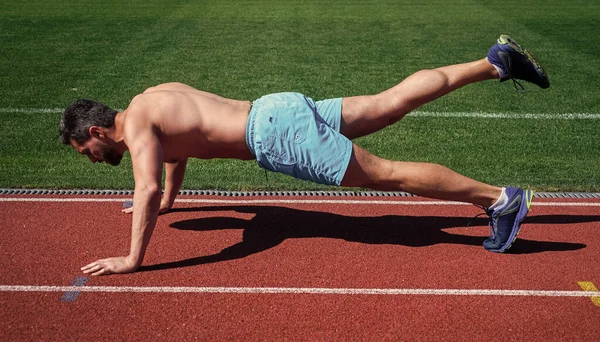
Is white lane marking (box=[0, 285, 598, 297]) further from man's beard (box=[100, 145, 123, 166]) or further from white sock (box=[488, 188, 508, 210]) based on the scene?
man's beard (box=[100, 145, 123, 166])

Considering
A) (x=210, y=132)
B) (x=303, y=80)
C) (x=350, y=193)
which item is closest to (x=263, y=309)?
(x=210, y=132)

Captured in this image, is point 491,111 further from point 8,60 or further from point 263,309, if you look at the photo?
point 8,60

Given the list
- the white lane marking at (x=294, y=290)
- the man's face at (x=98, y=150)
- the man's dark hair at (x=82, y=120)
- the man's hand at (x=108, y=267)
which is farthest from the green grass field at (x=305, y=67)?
the white lane marking at (x=294, y=290)

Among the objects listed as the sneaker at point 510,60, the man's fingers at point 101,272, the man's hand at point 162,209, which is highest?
the sneaker at point 510,60

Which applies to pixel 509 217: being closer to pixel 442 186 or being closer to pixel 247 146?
pixel 442 186

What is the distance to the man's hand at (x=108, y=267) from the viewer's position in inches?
202

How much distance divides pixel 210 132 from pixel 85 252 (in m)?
1.34

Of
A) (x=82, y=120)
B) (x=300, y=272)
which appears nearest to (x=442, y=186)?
(x=300, y=272)

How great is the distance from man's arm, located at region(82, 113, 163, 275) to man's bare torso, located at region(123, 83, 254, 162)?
0.13 m

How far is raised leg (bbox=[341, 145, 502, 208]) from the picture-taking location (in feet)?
17.5

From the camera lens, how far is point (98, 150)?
5.38 metres

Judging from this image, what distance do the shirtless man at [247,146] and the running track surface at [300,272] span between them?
1.24 feet

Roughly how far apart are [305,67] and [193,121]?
19.5 feet

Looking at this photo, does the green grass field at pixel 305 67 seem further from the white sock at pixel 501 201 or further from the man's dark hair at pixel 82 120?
the man's dark hair at pixel 82 120
